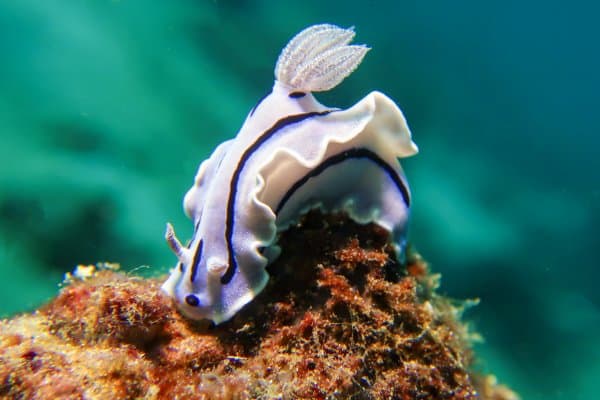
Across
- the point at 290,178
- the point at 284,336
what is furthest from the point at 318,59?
the point at 284,336

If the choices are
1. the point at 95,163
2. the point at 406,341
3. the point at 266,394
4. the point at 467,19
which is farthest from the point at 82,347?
the point at 467,19

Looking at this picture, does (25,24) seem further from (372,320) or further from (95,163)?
(372,320)

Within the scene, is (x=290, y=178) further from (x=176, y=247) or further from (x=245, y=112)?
(x=245, y=112)

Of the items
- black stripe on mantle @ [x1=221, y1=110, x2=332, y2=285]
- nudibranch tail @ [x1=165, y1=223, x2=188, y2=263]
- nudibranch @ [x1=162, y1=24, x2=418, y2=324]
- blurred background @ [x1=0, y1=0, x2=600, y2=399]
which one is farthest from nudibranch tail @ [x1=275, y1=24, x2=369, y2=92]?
blurred background @ [x1=0, y1=0, x2=600, y2=399]

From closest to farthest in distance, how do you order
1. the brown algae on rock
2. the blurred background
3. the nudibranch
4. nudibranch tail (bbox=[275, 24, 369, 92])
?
the brown algae on rock, the nudibranch, nudibranch tail (bbox=[275, 24, 369, 92]), the blurred background

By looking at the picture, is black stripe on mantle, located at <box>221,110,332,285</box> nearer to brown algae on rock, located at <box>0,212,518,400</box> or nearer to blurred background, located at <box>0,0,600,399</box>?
brown algae on rock, located at <box>0,212,518,400</box>
